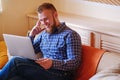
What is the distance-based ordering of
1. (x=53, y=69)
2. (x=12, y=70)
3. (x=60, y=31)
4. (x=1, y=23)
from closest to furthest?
A: (x=12, y=70), (x=53, y=69), (x=60, y=31), (x=1, y=23)

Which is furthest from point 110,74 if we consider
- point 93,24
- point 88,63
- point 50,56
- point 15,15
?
point 15,15

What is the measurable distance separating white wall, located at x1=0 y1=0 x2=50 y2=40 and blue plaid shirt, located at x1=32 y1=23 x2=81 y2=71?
3.06 ft

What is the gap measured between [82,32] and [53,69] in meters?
0.74

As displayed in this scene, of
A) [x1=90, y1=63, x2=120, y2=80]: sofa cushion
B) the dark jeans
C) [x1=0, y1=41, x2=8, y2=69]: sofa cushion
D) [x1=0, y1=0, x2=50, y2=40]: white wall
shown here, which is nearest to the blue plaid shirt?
the dark jeans

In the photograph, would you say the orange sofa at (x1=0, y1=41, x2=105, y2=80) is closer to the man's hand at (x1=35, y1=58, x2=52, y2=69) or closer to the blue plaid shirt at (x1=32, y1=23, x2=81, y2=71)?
the blue plaid shirt at (x1=32, y1=23, x2=81, y2=71)

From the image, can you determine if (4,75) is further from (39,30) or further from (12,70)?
(39,30)

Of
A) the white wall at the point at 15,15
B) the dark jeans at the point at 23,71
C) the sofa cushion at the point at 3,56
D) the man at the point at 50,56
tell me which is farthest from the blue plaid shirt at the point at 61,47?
the white wall at the point at 15,15

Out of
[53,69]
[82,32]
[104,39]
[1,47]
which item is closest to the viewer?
[53,69]

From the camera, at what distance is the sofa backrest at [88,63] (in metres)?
2.05

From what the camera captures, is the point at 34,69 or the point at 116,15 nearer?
the point at 34,69

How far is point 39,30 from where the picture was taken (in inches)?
96.6

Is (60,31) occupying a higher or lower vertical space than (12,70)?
higher

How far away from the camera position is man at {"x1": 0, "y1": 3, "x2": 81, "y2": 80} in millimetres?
1882

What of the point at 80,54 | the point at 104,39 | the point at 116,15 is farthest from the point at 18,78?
the point at 116,15
